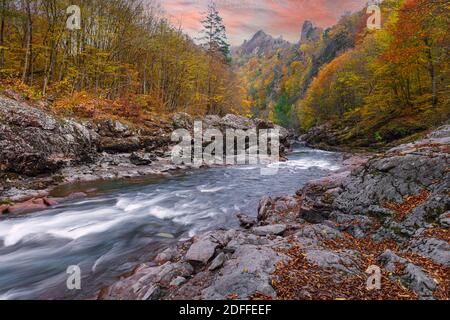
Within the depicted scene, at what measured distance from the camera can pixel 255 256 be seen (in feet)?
15.1

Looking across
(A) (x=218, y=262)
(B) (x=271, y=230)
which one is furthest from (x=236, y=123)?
(A) (x=218, y=262)

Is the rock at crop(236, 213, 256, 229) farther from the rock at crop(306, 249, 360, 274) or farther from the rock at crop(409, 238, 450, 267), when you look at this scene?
the rock at crop(409, 238, 450, 267)

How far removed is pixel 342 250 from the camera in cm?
503

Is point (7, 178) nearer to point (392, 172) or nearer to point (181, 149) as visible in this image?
point (181, 149)

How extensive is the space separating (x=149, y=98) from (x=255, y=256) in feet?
82.1

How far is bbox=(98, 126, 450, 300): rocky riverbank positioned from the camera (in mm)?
3783

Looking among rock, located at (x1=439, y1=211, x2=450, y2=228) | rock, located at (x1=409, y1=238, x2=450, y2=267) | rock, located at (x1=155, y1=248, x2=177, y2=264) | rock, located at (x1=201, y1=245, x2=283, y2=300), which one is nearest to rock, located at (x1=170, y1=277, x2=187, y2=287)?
rock, located at (x1=201, y1=245, x2=283, y2=300)

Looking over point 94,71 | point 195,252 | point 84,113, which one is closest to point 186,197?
point 195,252
